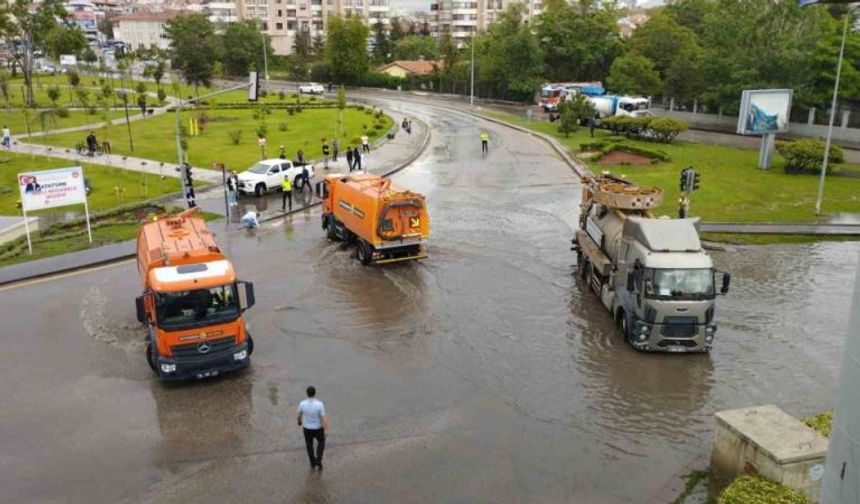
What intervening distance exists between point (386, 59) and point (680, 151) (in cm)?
8485

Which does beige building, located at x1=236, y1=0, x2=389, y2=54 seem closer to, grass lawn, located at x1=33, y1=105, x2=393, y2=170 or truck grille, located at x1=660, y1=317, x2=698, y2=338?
grass lawn, located at x1=33, y1=105, x2=393, y2=170

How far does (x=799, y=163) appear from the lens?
126ft

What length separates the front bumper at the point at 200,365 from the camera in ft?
47.8

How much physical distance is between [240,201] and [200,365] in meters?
19.2

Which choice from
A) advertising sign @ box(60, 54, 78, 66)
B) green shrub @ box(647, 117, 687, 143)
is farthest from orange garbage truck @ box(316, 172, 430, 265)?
advertising sign @ box(60, 54, 78, 66)

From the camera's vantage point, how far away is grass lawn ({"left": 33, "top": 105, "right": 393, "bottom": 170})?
142ft

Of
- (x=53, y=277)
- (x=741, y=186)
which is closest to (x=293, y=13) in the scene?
(x=741, y=186)

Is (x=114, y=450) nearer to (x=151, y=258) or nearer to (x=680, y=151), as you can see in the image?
(x=151, y=258)

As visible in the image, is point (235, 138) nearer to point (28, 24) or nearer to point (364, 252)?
point (364, 252)

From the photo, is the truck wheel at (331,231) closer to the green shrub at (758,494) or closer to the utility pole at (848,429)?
the green shrub at (758,494)

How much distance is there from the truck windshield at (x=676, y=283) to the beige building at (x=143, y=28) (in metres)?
158

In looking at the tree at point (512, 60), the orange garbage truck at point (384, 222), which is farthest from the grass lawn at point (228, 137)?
the tree at point (512, 60)

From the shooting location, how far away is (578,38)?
80.5 meters

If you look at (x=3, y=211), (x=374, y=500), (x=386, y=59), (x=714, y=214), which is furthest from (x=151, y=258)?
(x=386, y=59)
